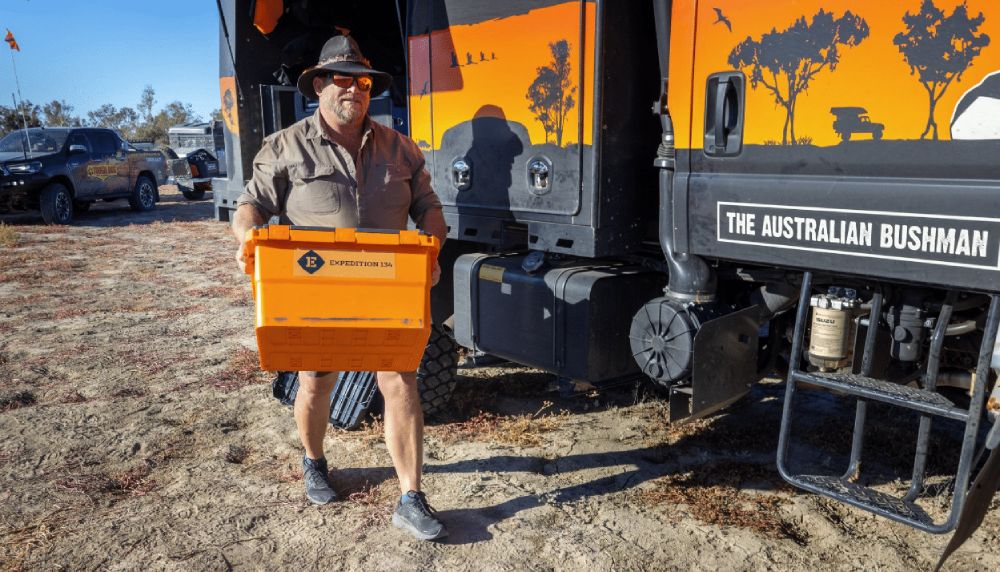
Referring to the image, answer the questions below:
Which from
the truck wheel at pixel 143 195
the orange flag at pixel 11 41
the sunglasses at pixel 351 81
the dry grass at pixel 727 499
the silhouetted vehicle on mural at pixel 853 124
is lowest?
the dry grass at pixel 727 499

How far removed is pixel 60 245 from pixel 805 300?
11.7 meters

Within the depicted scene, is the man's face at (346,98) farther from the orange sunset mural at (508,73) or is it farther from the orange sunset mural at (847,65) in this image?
the orange sunset mural at (847,65)

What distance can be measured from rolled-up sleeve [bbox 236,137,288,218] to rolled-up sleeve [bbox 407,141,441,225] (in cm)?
53

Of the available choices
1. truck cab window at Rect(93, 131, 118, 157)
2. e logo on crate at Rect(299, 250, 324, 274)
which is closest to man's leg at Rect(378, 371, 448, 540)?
e logo on crate at Rect(299, 250, 324, 274)

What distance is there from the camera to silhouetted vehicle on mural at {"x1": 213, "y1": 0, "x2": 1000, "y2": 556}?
2434 mm

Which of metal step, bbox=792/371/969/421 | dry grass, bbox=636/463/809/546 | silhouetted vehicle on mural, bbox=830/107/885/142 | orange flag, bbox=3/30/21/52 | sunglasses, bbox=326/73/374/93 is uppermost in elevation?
orange flag, bbox=3/30/21/52

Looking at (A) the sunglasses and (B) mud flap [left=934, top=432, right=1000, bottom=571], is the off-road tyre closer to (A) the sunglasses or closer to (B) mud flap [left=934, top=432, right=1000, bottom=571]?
(A) the sunglasses

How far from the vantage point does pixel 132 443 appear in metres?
4.01

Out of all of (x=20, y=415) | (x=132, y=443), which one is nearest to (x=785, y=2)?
(x=132, y=443)

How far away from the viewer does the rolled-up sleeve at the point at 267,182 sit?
306 centimetres

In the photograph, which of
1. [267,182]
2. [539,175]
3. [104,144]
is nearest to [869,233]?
[539,175]

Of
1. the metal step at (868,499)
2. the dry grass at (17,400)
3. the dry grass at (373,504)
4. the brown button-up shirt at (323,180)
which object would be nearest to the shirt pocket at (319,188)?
the brown button-up shirt at (323,180)

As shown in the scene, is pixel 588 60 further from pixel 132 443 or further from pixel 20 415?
pixel 20 415

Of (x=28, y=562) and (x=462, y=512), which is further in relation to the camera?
(x=462, y=512)
